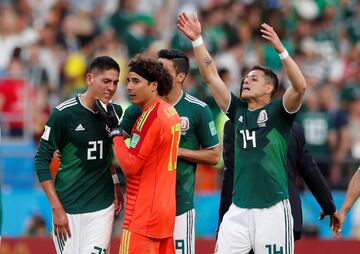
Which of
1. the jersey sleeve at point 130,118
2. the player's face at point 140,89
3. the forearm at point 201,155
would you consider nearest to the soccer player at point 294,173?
the forearm at point 201,155

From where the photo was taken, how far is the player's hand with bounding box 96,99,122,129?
9.98 metres

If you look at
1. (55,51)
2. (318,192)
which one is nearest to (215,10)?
(55,51)

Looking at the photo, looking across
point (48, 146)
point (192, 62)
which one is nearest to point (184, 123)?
point (48, 146)

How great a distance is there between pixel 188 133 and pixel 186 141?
3.0 inches

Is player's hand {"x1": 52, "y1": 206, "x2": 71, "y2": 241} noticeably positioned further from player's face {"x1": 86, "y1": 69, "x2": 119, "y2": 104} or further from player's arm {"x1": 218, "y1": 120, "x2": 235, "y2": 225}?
player's arm {"x1": 218, "y1": 120, "x2": 235, "y2": 225}

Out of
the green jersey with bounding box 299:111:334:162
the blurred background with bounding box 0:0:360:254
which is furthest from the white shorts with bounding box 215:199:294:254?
the green jersey with bounding box 299:111:334:162

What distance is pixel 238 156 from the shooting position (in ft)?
33.9

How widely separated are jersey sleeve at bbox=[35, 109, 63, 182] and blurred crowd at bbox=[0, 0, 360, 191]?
6973mm

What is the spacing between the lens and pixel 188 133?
10.8 metres

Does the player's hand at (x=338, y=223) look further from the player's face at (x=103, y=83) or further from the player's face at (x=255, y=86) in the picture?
the player's face at (x=103, y=83)

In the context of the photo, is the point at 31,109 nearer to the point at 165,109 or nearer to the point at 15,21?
the point at 15,21

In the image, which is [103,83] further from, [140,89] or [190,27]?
[190,27]

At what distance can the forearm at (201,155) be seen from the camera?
34.8 ft

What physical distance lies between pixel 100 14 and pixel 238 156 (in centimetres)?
1107
